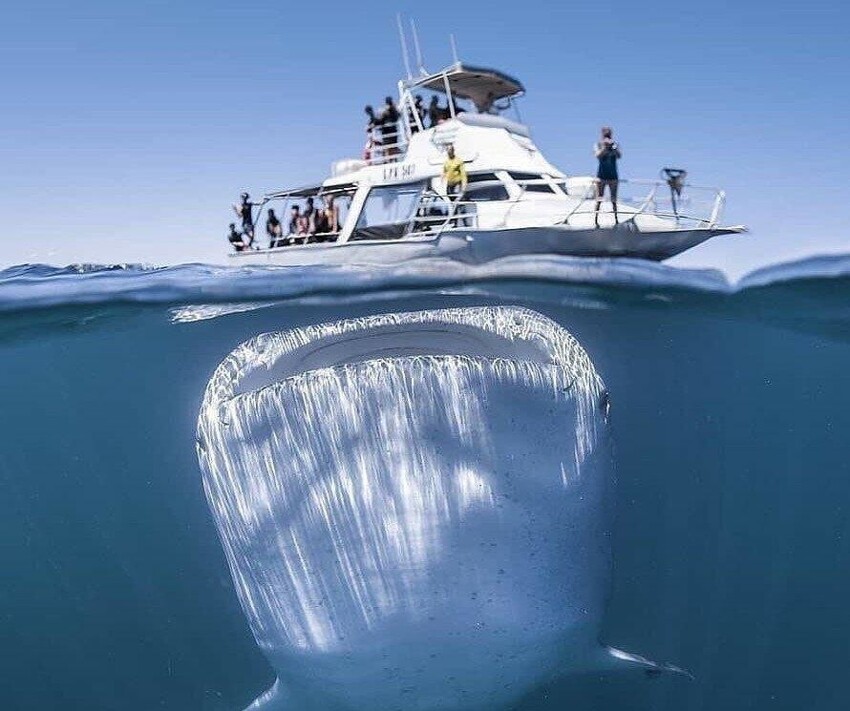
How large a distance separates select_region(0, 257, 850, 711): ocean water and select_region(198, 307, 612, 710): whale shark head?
1.72 ft

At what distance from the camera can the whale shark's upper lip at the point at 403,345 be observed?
3320mm

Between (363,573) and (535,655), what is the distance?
2.80 ft

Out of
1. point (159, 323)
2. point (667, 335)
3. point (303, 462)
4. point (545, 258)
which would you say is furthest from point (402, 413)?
point (667, 335)

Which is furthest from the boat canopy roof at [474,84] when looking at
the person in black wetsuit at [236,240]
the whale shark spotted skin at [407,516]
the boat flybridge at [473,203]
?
the whale shark spotted skin at [407,516]

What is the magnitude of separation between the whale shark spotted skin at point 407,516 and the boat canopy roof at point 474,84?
1191 centimetres

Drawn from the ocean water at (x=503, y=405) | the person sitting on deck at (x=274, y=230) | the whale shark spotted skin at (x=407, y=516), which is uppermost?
the person sitting on deck at (x=274, y=230)

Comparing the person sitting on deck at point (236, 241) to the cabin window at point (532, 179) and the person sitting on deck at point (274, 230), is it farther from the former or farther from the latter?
the cabin window at point (532, 179)

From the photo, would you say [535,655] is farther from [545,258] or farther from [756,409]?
[756,409]

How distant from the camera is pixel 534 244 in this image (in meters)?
9.63

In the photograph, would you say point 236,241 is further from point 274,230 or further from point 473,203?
point 473,203

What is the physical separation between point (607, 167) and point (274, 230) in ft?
17.7

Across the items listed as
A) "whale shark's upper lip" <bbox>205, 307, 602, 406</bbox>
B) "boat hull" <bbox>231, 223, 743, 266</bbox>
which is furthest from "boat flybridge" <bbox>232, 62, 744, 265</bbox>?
"whale shark's upper lip" <bbox>205, 307, 602, 406</bbox>

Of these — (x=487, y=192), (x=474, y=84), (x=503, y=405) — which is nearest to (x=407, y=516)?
(x=503, y=405)

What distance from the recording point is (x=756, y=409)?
23.0 metres
